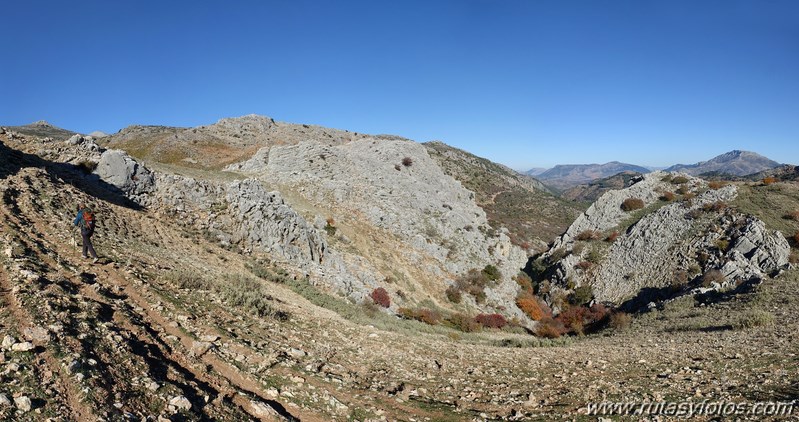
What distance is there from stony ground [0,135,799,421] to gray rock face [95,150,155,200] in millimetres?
4730

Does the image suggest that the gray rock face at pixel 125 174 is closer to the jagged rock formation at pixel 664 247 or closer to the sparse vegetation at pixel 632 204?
the jagged rock formation at pixel 664 247

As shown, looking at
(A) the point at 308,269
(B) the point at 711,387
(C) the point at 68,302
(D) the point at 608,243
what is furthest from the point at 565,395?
(D) the point at 608,243

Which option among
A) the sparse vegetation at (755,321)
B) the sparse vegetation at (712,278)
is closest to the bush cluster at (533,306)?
the sparse vegetation at (712,278)

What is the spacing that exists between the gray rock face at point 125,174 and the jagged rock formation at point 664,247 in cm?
4237

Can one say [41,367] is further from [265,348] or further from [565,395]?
[565,395]

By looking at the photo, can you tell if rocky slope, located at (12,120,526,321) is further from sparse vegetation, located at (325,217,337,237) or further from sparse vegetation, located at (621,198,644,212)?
sparse vegetation, located at (621,198,644,212)

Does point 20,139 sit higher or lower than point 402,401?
higher

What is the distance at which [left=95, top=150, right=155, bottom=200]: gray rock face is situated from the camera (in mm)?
26109

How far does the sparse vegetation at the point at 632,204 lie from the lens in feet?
178

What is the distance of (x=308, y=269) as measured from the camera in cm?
2811

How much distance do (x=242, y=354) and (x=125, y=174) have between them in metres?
21.6

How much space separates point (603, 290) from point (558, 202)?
82.9 metres

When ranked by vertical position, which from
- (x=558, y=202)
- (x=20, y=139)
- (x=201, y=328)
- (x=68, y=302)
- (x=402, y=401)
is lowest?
(x=402, y=401)

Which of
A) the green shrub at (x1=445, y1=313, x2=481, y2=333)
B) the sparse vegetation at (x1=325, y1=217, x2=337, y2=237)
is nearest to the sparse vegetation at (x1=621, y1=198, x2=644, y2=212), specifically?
the green shrub at (x1=445, y1=313, x2=481, y2=333)
